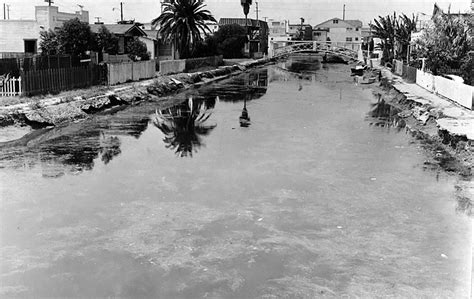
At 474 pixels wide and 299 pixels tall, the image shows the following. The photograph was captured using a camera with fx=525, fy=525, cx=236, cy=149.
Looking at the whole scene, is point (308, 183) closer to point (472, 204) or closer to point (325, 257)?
point (472, 204)

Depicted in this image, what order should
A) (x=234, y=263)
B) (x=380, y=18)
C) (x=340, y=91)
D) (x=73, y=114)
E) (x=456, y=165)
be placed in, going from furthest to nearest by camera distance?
(x=380, y=18)
(x=340, y=91)
(x=73, y=114)
(x=456, y=165)
(x=234, y=263)

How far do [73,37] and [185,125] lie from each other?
2124cm

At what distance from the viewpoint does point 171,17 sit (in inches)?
1917

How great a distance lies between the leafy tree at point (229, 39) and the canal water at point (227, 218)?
56511mm

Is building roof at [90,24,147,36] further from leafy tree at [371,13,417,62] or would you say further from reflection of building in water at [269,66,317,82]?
leafy tree at [371,13,417,62]

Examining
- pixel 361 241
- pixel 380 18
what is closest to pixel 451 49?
pixel 361 241

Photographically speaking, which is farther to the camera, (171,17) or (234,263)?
(171,17)

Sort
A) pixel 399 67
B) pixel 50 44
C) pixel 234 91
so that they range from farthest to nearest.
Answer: pixel 399 67 → pixel 50 44 → pixel 234 91

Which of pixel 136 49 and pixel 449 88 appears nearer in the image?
pixel 449 88

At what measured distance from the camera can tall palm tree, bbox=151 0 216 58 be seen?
1902 inches

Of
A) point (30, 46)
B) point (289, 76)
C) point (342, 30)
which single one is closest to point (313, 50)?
point (342, 30)

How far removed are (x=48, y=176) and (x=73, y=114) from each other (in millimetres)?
9863

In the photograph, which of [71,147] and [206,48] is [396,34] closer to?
[206,48]

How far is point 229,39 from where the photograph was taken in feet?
241
